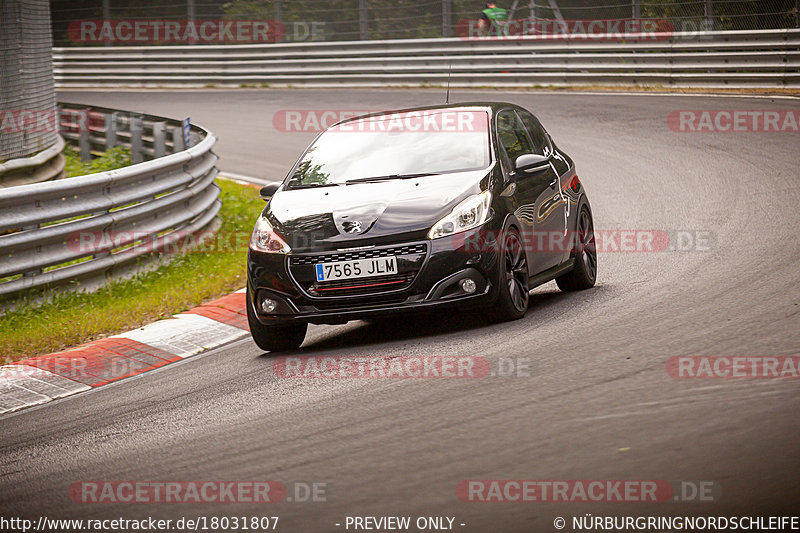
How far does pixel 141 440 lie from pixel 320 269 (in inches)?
79.2

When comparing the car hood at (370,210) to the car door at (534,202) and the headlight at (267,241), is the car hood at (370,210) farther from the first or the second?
the car door at (534,202)

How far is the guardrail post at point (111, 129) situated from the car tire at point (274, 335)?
362 inches

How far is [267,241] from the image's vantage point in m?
7.79

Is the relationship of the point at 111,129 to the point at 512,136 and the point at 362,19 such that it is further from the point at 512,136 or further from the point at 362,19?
the point at 362,19

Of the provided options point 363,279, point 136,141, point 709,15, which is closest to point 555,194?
point 363,279

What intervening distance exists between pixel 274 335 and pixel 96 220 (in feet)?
9.33

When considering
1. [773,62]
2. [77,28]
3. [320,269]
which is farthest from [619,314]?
[77,28]

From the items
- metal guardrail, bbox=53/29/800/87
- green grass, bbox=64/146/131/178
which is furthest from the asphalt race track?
metal guardrail, bbox=53/29/800/87

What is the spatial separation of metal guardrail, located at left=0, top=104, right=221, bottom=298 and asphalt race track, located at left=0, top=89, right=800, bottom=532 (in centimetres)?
209

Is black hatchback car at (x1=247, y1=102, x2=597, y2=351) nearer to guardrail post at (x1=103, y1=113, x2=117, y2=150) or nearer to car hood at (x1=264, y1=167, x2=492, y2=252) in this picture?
car hood at (x1=264, y1=167, x2=492, y2=252)

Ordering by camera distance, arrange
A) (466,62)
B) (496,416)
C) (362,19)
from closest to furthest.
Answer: (496,416)
(466,62)
(362,19)

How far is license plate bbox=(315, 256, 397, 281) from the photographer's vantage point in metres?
7.34

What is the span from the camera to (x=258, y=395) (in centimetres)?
654

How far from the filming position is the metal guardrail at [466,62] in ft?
67.6
